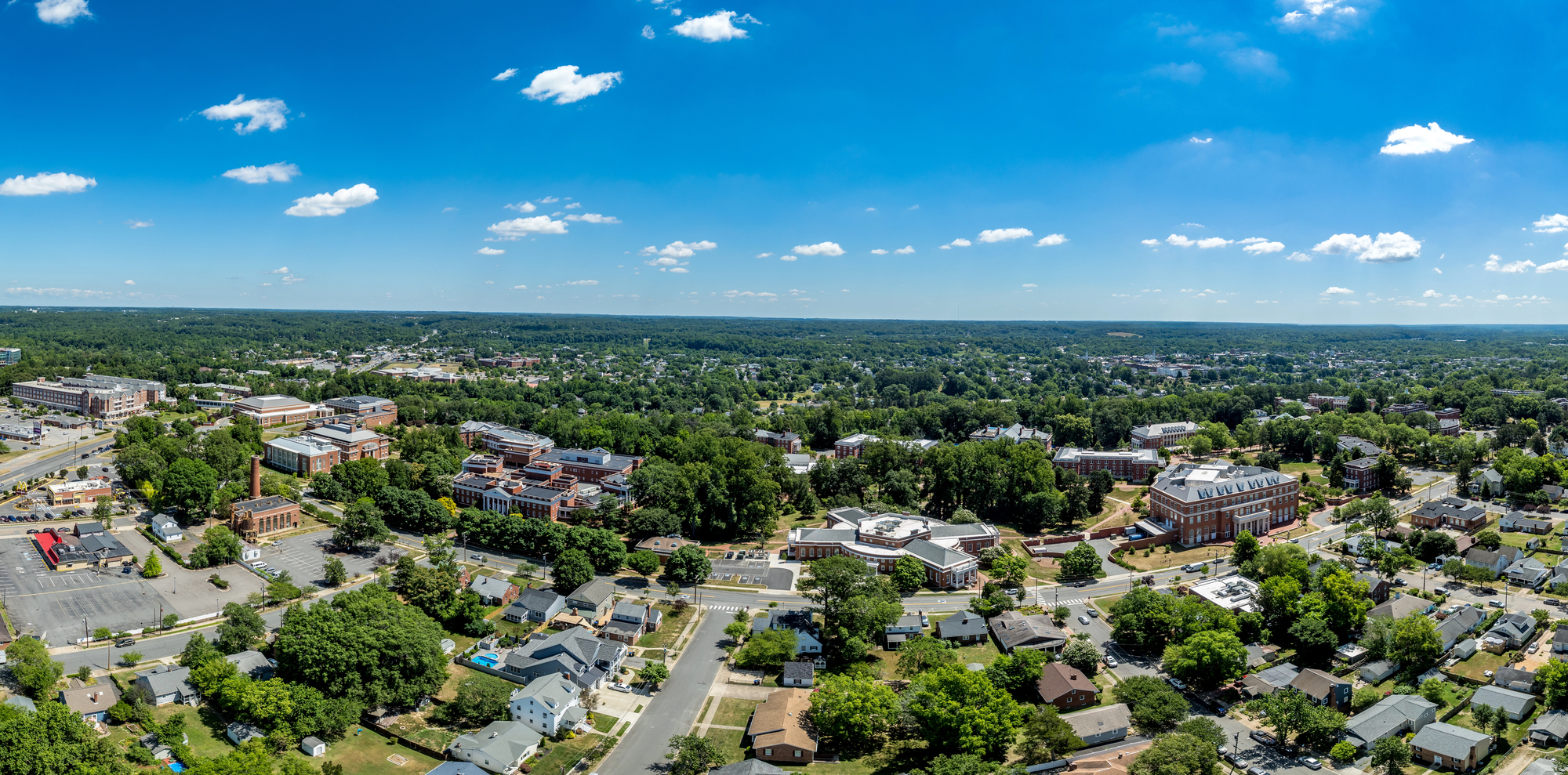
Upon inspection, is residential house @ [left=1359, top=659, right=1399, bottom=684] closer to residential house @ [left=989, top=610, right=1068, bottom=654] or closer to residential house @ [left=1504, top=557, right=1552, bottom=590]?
residential house @ [left=989, top=610, right=1068, bottom=654]

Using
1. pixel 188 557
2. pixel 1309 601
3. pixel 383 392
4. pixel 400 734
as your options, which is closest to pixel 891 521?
pixel 1309 601

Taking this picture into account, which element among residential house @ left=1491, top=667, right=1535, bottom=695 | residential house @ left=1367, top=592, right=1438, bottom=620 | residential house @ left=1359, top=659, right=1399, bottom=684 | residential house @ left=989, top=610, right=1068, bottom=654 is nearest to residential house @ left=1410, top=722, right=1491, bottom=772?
residential house @ left=1359, top=659, right=1399, bottom=684

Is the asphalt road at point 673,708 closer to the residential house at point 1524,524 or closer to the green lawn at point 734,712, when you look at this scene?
the green lawn at point 734,712

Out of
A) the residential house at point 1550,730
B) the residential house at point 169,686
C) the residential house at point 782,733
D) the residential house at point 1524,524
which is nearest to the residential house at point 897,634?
the residential house at point 782,733

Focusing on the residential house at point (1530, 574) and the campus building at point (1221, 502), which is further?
the campus building at point (1221, 502)

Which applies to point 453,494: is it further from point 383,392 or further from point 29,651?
point 383,392

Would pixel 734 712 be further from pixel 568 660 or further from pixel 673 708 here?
pixel 568 660

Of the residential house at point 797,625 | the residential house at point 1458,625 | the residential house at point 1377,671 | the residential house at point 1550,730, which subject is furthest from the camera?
the residential house at point 797,625
